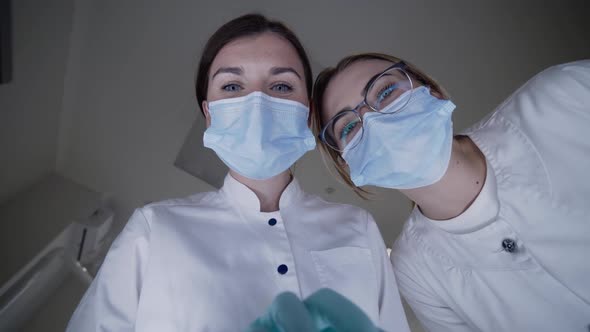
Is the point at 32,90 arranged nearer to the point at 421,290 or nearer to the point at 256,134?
the point at 256,134

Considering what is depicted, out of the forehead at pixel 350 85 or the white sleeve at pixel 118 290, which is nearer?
the white sleeve at pixel 118 290

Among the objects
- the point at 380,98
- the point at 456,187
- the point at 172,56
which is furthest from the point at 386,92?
the point at 172,56

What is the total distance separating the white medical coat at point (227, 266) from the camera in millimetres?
881

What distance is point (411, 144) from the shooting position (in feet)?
3.23

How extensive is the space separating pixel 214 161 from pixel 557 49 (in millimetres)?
2469

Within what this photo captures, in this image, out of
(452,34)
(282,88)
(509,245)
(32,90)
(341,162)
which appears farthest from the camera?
(452,34)

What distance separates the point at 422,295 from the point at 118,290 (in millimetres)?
1166

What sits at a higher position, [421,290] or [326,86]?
[326,86]

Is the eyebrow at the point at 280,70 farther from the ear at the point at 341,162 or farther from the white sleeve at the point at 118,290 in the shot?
the white sleeve at the point at 118,290

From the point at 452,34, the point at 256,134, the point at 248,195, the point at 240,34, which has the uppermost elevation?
the point at 452,34

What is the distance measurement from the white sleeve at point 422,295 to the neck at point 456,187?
0.82 feet

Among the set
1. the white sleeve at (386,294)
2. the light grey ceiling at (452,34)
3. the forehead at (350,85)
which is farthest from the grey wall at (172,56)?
the white sleeve at (386,294)

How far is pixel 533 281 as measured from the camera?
1.00m

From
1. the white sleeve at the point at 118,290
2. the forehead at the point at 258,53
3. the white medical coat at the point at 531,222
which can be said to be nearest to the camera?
the white sleeve at the point at 118,290
